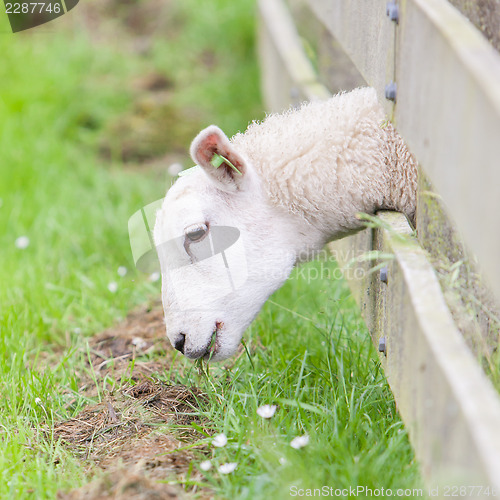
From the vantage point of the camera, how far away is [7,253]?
4961 mm

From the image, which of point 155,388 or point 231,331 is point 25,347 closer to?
point 155,388

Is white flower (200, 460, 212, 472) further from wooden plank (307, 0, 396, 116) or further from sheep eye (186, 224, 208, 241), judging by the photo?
wooden plank (307, 0, 396, 116)

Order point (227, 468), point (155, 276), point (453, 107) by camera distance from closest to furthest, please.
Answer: point (453, 107)
point (227, 468)
point (155, 276)

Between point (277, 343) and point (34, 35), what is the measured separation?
5.83m

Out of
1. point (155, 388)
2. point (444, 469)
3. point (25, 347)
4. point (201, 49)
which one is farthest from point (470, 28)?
point (201, 49)

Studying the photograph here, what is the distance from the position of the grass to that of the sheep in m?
0.28

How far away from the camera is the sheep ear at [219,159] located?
2.77 meters

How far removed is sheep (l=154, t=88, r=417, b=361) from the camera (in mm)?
2904

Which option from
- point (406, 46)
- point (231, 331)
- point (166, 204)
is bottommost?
point (231, 331)

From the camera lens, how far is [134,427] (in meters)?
2.83

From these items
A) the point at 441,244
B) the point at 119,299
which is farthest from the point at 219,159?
the point at 119,299

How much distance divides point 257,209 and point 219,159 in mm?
262

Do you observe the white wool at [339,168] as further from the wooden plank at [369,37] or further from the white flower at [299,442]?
the white flower at [299,442]

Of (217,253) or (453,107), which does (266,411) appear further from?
(453,107)
